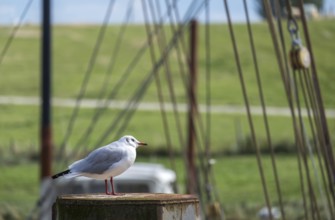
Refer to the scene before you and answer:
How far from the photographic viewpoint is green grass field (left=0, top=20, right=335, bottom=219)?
1700 inches

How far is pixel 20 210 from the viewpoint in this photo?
100 ft

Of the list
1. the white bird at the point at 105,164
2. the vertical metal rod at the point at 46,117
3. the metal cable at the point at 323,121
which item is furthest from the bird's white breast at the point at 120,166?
the vertical metal rod at the point at 46,117

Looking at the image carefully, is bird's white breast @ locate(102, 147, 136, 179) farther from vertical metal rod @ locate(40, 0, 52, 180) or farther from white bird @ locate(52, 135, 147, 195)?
vertical metal rod @ locate(40, 0, 52, 180)

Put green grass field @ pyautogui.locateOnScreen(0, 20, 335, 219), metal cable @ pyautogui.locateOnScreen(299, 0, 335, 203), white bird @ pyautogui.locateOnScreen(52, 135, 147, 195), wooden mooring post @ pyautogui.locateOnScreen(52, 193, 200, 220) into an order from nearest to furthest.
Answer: wooden mooring post @ pyautogui.locateOnScreen(52, 193, 200, 220), white bird @ pyautogui.locateOnScreen(52, 135, 147, 195), metal cable @ pyautogui.locateOnScreen(299, 0, 335, 203), green grass field @ pyautogui.locateOnScreen(0, 20, 335, 219)

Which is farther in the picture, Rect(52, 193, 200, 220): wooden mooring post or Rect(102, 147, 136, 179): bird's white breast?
Rect(102, 147, 136, 179): bird's white breast

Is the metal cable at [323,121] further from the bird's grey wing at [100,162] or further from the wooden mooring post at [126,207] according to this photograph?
the wooden mooring post at [126,207]

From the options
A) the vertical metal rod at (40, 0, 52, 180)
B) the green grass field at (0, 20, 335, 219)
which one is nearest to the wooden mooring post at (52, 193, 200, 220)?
the vertical metal rod at (40, 0, 52, 180)

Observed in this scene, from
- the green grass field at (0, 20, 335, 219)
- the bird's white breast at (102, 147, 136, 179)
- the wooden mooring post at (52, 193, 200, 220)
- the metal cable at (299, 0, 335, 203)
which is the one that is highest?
the green grass field at (0, 20, 335, 219)

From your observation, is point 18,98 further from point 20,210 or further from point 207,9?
point 207,9

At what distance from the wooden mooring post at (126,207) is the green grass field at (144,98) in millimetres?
22212

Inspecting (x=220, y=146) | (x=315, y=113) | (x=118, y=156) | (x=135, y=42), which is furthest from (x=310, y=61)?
(x=135, y=42)

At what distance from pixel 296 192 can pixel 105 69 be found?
40.4 metres

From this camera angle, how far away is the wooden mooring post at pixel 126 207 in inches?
281

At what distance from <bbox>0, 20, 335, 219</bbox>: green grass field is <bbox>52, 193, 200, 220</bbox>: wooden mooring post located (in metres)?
22.2
